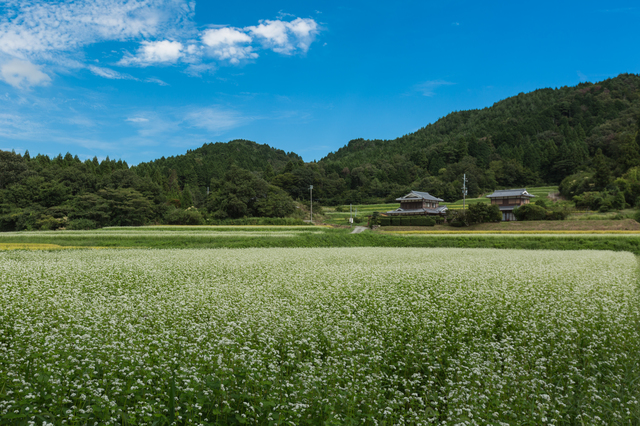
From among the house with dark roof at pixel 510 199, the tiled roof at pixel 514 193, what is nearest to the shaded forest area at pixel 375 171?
the tiled roof at pixel 514 193

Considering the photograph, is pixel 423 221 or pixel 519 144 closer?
pixel 423 221

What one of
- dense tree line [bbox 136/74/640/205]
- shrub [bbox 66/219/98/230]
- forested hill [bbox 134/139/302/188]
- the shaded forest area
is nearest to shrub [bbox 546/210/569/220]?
the shaded forest area

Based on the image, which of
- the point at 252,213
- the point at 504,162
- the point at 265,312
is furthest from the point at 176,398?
the point at 504,162

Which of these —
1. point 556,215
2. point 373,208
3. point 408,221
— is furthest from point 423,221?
point 373,208

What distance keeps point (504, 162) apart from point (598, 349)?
104021 millimetres

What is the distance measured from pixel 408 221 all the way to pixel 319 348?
48689 millimetres

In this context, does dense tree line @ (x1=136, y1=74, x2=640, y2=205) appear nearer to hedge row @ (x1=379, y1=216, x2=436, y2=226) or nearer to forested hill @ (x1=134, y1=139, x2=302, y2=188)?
forested hill @ (x1=134, y1=139, x2=302, y2=188)

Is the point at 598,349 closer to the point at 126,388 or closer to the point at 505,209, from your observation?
the point at 126,388

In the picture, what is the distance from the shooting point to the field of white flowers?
407 centimetres

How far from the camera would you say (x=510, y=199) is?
62.5 meters

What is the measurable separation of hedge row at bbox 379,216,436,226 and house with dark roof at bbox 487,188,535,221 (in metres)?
17.0

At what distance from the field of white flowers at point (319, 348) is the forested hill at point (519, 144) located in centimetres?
8076

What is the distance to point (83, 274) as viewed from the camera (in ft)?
40.1

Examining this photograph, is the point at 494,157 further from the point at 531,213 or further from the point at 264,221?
the point at 264,221
